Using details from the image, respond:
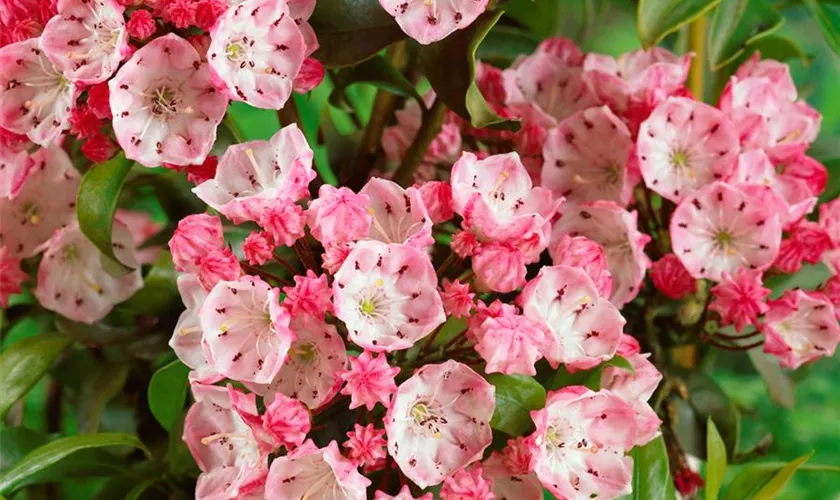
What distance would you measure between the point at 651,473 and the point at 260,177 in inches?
16.4

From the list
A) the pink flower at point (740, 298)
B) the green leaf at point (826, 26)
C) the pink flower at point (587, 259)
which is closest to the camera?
the pink flower at point (587, 259)

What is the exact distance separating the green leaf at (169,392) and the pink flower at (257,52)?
0.92 feet

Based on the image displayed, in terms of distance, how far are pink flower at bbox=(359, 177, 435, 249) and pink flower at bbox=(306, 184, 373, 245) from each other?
0.02 meters

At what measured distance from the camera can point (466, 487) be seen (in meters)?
0.80

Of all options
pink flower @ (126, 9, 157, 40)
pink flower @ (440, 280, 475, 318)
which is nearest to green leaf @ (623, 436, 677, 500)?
pink flower @ (440, 280, 475, 318)

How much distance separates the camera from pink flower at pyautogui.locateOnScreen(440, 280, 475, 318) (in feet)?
2.68

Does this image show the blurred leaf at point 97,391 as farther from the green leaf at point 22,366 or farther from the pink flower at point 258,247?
the pink flower at point 258,247

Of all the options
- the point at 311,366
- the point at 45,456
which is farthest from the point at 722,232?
the point at 45,456

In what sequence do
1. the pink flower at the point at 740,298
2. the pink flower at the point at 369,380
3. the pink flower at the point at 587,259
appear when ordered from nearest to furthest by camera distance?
the pink flower at the point at 369,380 < the pink flower at the point at 587,259 < the pink flower at the point at 740,298

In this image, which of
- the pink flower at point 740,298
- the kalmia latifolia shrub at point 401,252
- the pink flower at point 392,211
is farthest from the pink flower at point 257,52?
the pink flower at point 740,298

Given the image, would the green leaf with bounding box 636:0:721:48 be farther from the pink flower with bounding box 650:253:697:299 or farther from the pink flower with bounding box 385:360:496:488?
the pink flower with bounding box 385:360:496:488

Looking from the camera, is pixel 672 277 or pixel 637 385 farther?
pixel 672 277

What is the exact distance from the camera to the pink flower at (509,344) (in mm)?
789

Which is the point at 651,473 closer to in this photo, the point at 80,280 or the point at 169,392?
the point at 169,392
